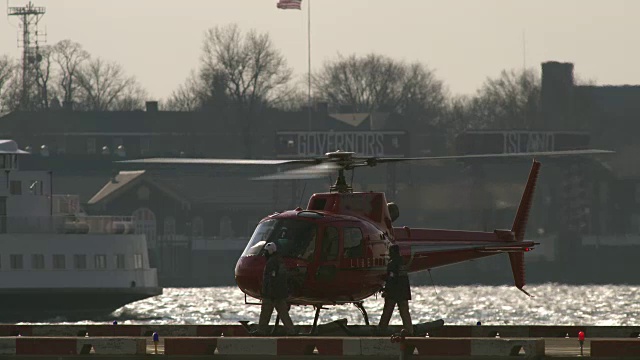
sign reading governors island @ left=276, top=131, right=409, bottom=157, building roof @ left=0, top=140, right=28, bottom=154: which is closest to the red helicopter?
building roof @ left=0, top=140, right=28, bottom=154

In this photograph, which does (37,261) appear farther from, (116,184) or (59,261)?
(116,184)

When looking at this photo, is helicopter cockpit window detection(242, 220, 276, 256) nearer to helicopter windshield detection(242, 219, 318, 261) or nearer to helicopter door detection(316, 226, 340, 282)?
helicopter windshield detection(242, 219, 318, 261)

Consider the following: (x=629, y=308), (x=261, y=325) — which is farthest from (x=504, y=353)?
(x=629, y=308)

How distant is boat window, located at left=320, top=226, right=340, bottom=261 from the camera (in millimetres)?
26234

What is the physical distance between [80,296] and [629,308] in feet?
87.0

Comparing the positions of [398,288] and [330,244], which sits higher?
[330,244]

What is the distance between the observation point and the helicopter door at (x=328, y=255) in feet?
85.7

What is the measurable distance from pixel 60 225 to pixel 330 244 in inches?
1725

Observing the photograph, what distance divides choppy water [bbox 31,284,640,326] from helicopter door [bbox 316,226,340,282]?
3743 centimetres

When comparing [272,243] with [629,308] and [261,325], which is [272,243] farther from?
[629,308]

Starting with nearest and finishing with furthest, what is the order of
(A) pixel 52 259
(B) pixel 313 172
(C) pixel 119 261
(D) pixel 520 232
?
(B) pixel 313 172
(D) pixel 520 232
(A) pixel 52 259
(C) pixel 119 261

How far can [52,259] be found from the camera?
2672 inches

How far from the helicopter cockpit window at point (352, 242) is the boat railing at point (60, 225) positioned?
42.4 m


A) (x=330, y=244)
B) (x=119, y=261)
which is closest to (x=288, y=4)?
→ (x=119, y=261)
